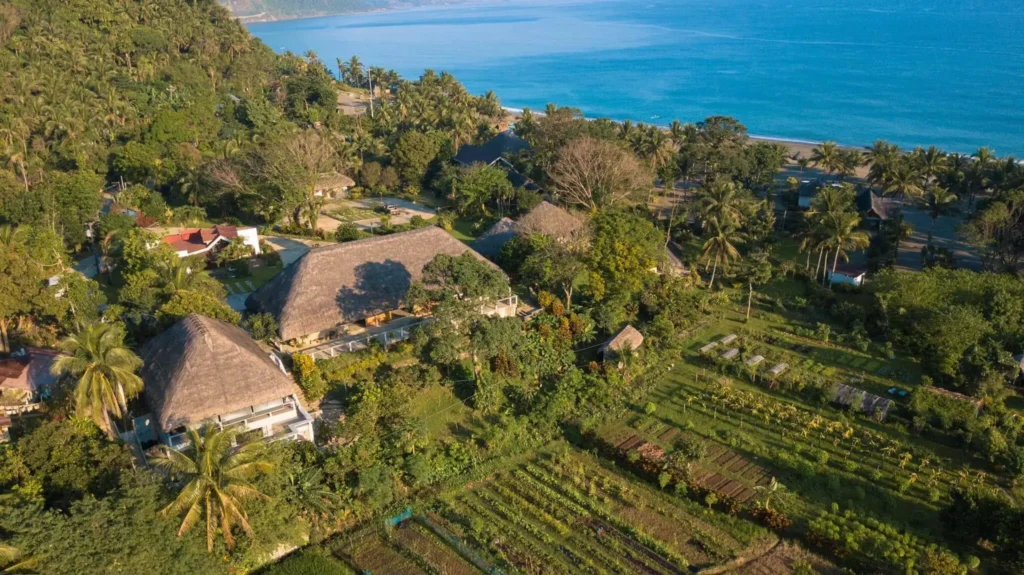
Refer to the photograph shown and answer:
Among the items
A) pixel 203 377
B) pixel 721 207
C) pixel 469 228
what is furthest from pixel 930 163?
pixel 203 377

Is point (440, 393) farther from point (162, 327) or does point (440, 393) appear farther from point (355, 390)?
point (162, 327)

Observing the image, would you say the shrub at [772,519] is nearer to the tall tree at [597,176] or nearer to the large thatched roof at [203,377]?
the large thatched roof at [203,377]

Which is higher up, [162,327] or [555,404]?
[162,327]

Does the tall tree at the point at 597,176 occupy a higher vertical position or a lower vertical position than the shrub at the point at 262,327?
higher

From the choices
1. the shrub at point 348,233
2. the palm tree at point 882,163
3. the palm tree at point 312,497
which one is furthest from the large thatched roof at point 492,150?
the palm tree at point 312,497

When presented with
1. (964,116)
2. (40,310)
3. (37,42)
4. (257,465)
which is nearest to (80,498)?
(257,465)
